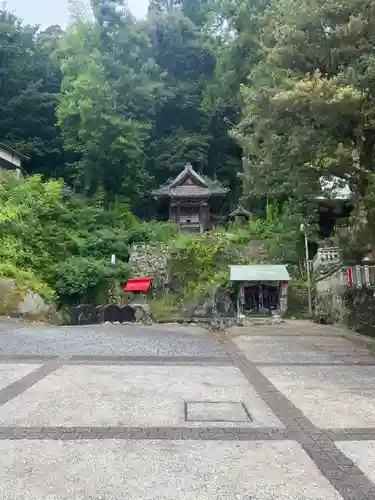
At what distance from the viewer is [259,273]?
2191cm

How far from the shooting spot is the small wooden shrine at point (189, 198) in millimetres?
30641

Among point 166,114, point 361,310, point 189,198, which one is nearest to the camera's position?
point 361,310

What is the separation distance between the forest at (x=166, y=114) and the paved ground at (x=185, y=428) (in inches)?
179

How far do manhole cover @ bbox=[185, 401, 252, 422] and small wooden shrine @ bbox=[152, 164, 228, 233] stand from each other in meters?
25.5

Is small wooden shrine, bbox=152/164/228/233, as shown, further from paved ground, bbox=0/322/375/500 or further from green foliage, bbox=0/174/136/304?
paved ground, bbox=0/322/375/500

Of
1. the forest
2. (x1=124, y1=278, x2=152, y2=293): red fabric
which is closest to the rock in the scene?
the forest

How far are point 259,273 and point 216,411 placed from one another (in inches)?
678

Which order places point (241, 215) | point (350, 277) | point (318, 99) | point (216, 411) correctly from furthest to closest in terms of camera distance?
point (241, 215)
point (350, 277)
point (318, 99)
point (216, 411)

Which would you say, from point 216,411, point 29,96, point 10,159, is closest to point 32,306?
point 10,159

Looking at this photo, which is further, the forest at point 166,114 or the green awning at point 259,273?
the green awning at point 259,273

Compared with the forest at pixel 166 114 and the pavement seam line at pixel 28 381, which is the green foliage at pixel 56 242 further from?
the pavement seam line at pixel 28 381

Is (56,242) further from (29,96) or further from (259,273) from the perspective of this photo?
(29,96)

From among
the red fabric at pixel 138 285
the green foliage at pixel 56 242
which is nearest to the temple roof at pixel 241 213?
the green foliage at pixel 56 242

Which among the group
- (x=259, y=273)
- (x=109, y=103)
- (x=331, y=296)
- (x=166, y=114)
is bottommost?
(x=331, y=296)
